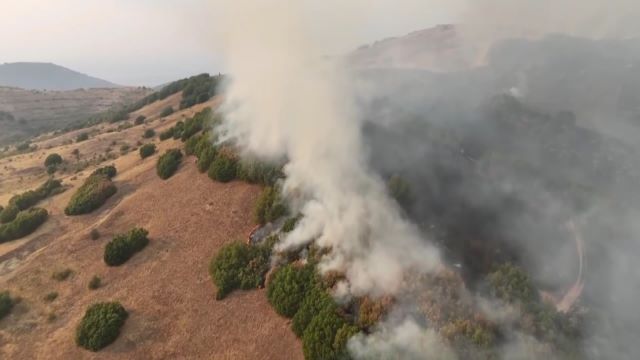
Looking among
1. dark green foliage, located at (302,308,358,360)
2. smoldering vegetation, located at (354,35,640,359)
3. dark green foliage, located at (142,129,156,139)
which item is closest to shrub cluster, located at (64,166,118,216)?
dark green foliage, located at (142,129,156,139)

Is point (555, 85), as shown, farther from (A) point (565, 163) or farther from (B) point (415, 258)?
(B) point (415, 258)

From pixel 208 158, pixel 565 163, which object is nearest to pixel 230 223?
pixel 208 158

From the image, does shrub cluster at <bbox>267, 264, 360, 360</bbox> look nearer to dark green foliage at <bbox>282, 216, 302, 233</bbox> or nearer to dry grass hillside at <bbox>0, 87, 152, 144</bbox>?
dark green foliage at <bbox>282, 216, 302, 233</bbox>

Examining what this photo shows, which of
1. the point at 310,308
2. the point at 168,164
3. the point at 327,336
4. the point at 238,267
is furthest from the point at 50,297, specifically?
the point at 327,336

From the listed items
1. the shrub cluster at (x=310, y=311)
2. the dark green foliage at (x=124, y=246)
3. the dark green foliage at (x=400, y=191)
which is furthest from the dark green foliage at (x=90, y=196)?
the dark green foliage at (x=400, y=191)

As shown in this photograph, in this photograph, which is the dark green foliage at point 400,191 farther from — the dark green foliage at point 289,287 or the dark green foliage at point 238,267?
the dark green foliage at point 238,267

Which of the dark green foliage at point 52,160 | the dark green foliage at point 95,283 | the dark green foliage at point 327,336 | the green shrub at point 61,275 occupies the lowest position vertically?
the dark green foliage at point 327,336
